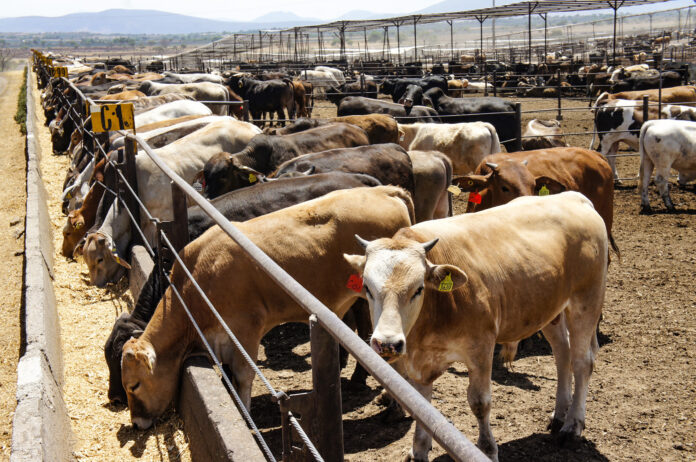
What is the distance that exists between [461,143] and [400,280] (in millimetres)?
9119

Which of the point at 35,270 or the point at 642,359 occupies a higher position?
the point at 35,270

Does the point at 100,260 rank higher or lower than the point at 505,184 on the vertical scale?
lower

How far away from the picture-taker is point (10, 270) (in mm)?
8398

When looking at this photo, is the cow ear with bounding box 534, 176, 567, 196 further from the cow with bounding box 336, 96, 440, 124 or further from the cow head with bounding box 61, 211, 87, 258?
the cow with bounding box 336, 96, 440, 124

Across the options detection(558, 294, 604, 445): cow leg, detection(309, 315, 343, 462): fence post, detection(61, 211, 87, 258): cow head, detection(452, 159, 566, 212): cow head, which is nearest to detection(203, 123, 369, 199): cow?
detection(61, 211, 87, 258): cow head

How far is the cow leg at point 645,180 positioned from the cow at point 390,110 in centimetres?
457

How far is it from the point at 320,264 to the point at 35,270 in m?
3.17

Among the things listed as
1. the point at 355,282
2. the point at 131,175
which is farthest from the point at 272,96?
the point at 355,282

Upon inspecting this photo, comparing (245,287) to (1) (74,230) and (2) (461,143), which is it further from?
(2) (461,143)

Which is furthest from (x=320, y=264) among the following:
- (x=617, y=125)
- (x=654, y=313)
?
(x=617, y=125)

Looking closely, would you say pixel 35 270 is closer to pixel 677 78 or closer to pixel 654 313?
pixel 654 313

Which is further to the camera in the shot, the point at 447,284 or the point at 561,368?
the point at 561,368

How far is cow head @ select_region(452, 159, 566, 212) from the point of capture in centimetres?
725

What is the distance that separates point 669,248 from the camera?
9516 mm
